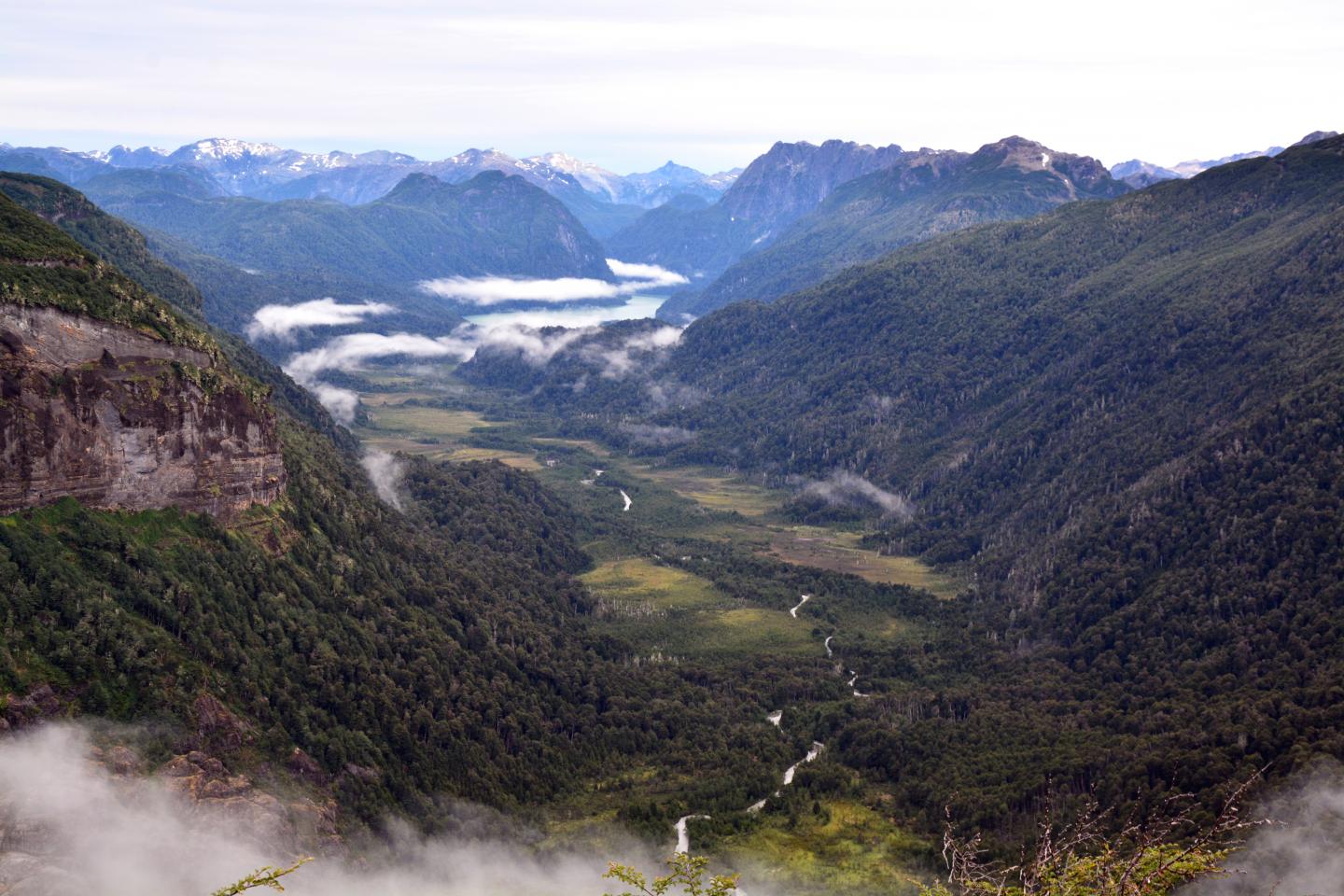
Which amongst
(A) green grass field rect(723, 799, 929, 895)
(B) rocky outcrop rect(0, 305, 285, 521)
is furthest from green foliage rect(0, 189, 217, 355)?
(A) green grass field rect(723, 799, 929, 895)

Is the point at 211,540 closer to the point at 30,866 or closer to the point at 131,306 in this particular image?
the point at 131,306

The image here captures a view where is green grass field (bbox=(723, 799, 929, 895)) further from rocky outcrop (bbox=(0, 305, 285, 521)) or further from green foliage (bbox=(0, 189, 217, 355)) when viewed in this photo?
Answer: green foliage (bbox=(0, 189, 217, 355))

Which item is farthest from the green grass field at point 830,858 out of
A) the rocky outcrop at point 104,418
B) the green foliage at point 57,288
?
the green foliage at point 57,288

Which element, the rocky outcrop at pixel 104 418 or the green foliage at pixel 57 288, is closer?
the rocky outcrop at pixel 104 418

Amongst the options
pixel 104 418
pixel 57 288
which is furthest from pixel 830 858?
pixel 57 288

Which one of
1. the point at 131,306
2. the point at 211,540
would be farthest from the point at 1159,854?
the point at 131,306

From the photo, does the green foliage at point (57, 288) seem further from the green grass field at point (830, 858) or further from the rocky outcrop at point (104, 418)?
the green grass field at point (830, 858)

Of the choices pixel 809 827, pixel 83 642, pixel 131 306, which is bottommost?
pixel 809 827

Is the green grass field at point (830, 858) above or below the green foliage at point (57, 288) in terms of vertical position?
below
